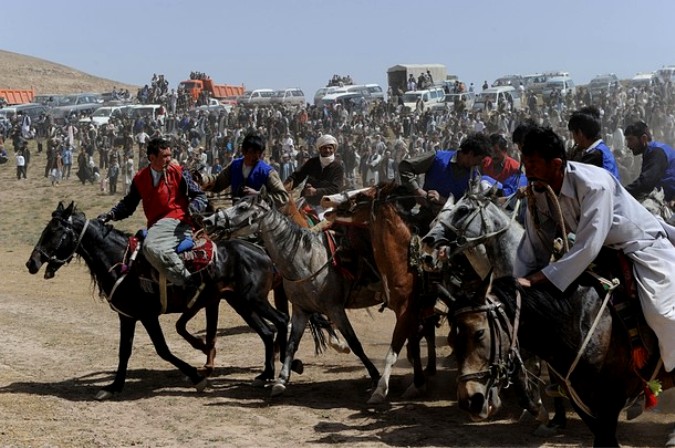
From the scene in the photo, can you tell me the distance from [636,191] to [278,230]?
390cm

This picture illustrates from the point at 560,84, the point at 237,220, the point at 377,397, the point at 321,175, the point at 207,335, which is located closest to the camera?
the point at 377,397

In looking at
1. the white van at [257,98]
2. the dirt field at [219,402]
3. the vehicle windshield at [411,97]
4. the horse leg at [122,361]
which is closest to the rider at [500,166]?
the dirt field at [219,402]

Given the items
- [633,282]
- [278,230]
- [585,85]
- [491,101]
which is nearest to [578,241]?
[633,282]

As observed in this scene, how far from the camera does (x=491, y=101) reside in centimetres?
4256

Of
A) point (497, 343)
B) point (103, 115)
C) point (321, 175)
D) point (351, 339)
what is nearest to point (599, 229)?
point (497, 343)

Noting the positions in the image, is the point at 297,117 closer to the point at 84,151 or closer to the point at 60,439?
the point at 84,151

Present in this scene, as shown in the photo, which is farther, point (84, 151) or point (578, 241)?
point (84, 151)

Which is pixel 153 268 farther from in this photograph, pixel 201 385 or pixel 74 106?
pixel 74 106

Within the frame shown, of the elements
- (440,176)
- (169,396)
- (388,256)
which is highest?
(440,176)

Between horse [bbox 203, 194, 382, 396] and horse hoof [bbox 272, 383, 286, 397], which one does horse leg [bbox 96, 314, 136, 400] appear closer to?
horse [bbox 203, 194, 382, 396]

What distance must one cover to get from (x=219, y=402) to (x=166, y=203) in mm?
2142

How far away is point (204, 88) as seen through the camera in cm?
6138

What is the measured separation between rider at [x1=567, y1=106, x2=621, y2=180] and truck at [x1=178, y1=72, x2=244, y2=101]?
4708cm

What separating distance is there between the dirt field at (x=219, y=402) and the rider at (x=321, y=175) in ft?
6.31
